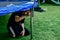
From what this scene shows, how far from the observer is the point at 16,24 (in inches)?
115

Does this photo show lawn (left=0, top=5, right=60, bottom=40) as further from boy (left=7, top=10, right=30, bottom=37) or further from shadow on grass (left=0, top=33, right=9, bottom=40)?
boy (left=7, top=10, right=30, bottom=37)

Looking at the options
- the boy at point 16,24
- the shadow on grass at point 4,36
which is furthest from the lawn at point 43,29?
the boy at point 16,24

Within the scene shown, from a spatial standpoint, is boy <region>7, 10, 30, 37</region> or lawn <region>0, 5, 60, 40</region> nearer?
boy <region>7, 10, 30, 37</region>

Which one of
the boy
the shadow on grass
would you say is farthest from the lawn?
the boy

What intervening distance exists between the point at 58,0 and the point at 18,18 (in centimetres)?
432

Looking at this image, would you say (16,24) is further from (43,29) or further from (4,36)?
(43,29)

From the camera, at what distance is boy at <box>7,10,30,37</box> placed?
2.79 m

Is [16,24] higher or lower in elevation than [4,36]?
higher

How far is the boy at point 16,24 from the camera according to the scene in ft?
9.14

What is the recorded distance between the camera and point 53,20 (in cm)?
403

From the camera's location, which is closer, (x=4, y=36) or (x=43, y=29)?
(x=4, y=36)

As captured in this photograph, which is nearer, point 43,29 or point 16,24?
point 16,24

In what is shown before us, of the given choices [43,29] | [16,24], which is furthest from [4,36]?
[43,29]

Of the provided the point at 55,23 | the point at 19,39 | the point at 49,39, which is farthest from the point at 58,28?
the point at 19,39
